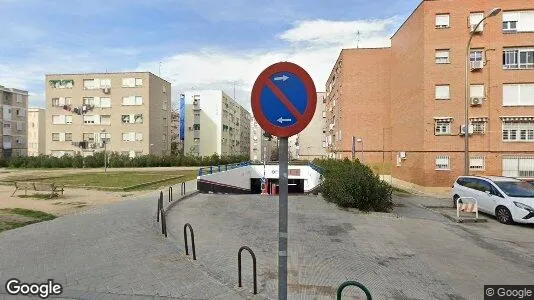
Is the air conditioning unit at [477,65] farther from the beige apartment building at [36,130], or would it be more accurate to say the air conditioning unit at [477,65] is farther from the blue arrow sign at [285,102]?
the beige apartment building at [36,130]

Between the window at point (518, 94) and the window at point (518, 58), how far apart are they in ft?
4.28

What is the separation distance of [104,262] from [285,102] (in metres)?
5.36

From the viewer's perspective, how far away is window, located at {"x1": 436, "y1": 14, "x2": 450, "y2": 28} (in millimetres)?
25366

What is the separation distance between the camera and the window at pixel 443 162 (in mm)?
25281

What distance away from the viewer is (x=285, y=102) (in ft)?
10.0

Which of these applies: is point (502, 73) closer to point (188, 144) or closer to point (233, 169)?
point (233, 169)

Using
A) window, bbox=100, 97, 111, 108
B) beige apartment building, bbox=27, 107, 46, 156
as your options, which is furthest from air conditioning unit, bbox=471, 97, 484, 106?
beige apartment building, bbox=27, 107, 46, 156

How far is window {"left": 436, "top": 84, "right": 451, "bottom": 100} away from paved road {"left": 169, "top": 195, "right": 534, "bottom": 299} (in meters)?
15.1

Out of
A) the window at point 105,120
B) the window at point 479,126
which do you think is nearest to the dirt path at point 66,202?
the window at point 479,126

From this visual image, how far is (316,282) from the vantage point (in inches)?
235

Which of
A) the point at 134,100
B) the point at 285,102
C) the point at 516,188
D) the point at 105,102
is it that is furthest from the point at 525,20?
the point at 105,102

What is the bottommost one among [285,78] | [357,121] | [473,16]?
[285,78]

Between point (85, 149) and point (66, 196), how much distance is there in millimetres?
45027

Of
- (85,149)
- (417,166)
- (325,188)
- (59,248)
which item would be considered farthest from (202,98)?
Answer: (59,248)
